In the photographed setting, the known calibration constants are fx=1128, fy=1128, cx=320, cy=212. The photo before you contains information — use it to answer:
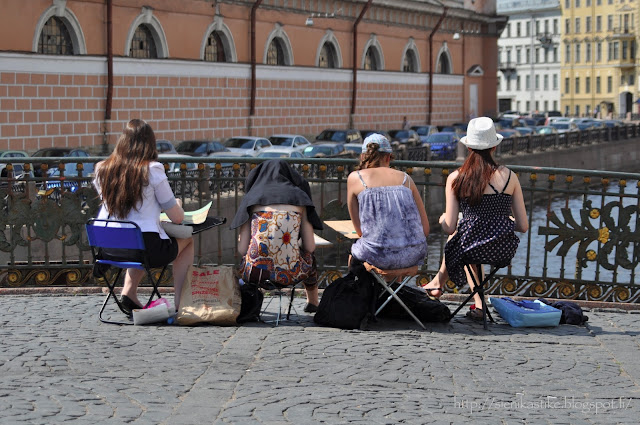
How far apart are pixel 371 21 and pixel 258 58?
9.25m

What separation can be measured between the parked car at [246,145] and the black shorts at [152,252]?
25.3 meters

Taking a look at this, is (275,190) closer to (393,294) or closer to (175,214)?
(175,214)

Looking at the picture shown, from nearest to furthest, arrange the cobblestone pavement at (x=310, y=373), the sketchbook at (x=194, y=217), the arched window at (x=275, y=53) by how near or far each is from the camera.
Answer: the cobblestone pavement at (x=310, y=373)
the sketchbook at (x=194, y=217)
the arched window at (x=275, y=53)

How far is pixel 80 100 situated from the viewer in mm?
30375

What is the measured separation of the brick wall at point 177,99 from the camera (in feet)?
94.3

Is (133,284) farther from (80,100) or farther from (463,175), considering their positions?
(80,100)

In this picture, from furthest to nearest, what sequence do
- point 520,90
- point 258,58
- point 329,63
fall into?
1. point 520,90
2. point 329,63
3. point 258,58

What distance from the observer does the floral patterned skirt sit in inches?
307

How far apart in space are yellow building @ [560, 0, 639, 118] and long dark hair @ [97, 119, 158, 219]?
3571 inches

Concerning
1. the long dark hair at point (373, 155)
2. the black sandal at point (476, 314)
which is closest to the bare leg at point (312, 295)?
the long dark hair at point (373, 155)

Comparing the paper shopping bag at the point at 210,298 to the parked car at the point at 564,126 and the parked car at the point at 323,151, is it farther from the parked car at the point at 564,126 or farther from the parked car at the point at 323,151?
the parked car at the point at 564,126

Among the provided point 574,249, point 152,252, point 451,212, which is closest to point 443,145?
point 574,249

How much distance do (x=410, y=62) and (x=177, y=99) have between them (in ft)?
62.6

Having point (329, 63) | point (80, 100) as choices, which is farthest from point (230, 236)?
point (329, 63)
